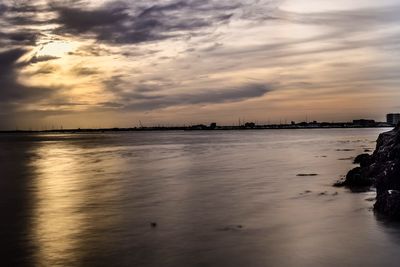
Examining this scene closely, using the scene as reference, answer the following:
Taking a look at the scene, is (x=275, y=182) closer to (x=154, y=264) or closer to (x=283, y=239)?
(x=283, y=239)

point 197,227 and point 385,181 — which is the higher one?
point 385,181

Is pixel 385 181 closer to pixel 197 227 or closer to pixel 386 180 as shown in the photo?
pixel 386 180

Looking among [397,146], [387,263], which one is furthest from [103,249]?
[397,146]

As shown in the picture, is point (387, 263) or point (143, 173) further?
point (143, 173)

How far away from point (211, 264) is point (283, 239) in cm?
246

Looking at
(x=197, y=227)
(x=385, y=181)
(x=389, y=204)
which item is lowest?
(x=197, y=227)

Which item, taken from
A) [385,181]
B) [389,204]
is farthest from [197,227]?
[385,181]

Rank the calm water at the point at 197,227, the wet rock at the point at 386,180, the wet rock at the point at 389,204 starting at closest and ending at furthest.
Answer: the calm water at the point at 197,227, the wet rock at the point at 389,204, the wet rock at the point at 386,180

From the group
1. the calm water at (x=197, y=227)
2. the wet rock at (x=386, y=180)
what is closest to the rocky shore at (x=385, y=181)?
the wet rock at (x=386, y=180)

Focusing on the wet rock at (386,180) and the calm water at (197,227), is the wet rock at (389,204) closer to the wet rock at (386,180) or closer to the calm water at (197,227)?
the wet rock at (386,180)

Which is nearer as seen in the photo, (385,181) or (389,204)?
(389,204)

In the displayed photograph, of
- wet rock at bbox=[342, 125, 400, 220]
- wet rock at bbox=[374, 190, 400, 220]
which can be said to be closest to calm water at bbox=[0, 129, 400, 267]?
wet rock at bbox=[374, 190, 400, 220]

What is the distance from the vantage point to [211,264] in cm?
891

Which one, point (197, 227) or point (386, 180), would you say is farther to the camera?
point (386, 180)
